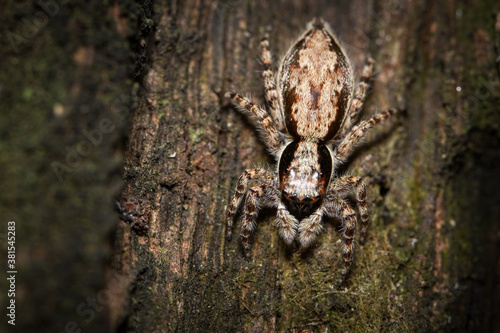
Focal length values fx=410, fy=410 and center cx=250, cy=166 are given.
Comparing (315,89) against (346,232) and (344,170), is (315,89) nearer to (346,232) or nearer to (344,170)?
(344,170)

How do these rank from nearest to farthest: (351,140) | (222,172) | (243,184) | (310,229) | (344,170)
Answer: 1. (310,229)
2. (243,184)
3. (222,172)
4. (351,140)
5. (344,170)

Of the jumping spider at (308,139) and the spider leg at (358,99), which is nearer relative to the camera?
the jumping spider at (308,139)

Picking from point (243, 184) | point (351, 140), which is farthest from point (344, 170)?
point (243, 184)

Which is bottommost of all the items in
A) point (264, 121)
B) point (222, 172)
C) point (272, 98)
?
point (222, 172)

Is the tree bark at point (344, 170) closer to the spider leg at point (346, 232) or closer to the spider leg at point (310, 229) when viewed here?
the spider leg at point (346, 232)

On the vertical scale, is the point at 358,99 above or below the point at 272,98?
above

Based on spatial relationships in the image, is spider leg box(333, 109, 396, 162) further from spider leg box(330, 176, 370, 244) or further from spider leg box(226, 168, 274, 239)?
spider leg box(226, 168, 274, 239)

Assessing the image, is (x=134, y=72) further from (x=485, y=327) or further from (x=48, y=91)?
(x=485, y=327)

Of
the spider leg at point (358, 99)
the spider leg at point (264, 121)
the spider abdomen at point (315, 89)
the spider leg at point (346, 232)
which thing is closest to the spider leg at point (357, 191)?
the spider leg at point (346, 232)
